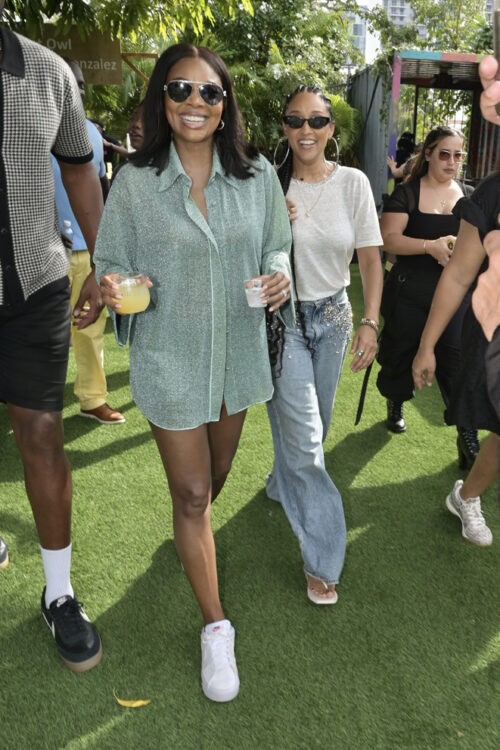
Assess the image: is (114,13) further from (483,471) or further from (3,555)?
(483,471)

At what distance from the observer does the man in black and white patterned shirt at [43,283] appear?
1989mm

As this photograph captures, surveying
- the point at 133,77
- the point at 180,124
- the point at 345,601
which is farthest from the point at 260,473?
the point at 133,77

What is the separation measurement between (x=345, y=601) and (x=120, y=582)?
94cm

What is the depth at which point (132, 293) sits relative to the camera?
1.93m

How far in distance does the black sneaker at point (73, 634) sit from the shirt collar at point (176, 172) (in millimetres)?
1546

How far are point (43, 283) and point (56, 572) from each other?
1.06m

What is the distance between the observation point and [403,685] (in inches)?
89.5

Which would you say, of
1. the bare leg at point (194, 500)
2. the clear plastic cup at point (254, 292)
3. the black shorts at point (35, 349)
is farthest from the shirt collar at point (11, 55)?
the bare leg at point (194, 500)

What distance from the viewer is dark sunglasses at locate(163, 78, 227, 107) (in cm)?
204

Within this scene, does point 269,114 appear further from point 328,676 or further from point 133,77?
point 328,676

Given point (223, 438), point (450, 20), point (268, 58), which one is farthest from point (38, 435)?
point (450, 20)

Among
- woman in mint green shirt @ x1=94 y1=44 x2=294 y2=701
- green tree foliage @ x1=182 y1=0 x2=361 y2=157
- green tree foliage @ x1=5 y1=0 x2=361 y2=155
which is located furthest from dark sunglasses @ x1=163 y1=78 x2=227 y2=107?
green tree foliage @ x1=182 y1=0 x2=361 y2=157

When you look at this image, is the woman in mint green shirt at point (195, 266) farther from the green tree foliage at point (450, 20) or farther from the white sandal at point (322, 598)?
the green tree foliage at point (450, 20)

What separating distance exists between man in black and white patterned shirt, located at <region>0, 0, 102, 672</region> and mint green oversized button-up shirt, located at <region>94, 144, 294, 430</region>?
23 cm
